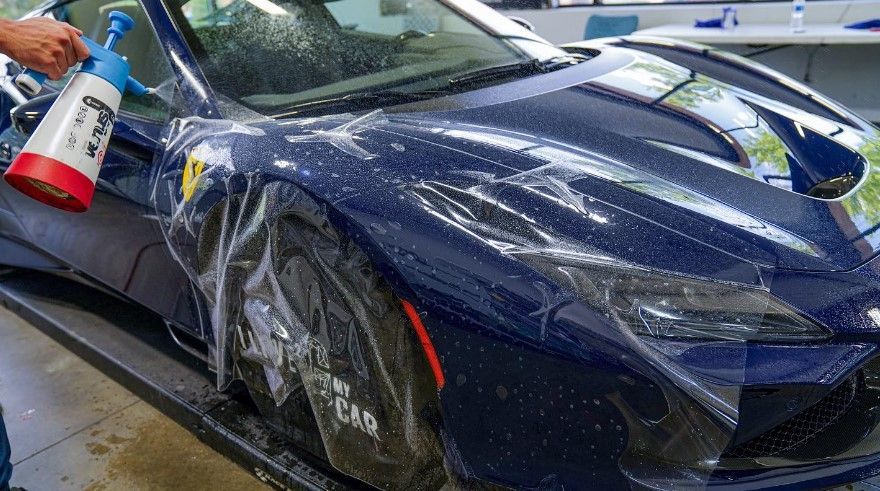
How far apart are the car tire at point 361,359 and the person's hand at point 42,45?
1.49 ft

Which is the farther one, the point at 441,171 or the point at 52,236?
the point at 52,236

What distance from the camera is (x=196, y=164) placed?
138cm

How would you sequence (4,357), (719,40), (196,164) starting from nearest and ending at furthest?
(196,164) → (4,357) → (719,40)

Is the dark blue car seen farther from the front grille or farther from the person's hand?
the person's hand

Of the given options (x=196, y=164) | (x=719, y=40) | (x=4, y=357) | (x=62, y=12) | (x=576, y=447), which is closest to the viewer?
(x=576, y=447)

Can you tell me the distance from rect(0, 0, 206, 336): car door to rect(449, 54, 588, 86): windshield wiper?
0.62 m

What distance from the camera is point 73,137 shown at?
122cm

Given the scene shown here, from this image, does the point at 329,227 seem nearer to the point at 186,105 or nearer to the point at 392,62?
the point at 186,105

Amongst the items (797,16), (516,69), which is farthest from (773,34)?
(516,69)

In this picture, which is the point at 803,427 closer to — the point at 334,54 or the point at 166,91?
the point at 334,54

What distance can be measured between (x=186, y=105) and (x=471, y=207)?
72 centimetres

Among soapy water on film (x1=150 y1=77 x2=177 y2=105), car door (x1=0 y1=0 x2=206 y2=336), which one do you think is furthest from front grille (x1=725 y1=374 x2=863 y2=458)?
soapy water on film (x1=150 y1=77 x2=177 y2=105)

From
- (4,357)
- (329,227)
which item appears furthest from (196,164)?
(4,357)

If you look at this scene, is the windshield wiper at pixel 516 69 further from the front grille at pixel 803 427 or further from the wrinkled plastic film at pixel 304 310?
the front grille at pixel 803 427
